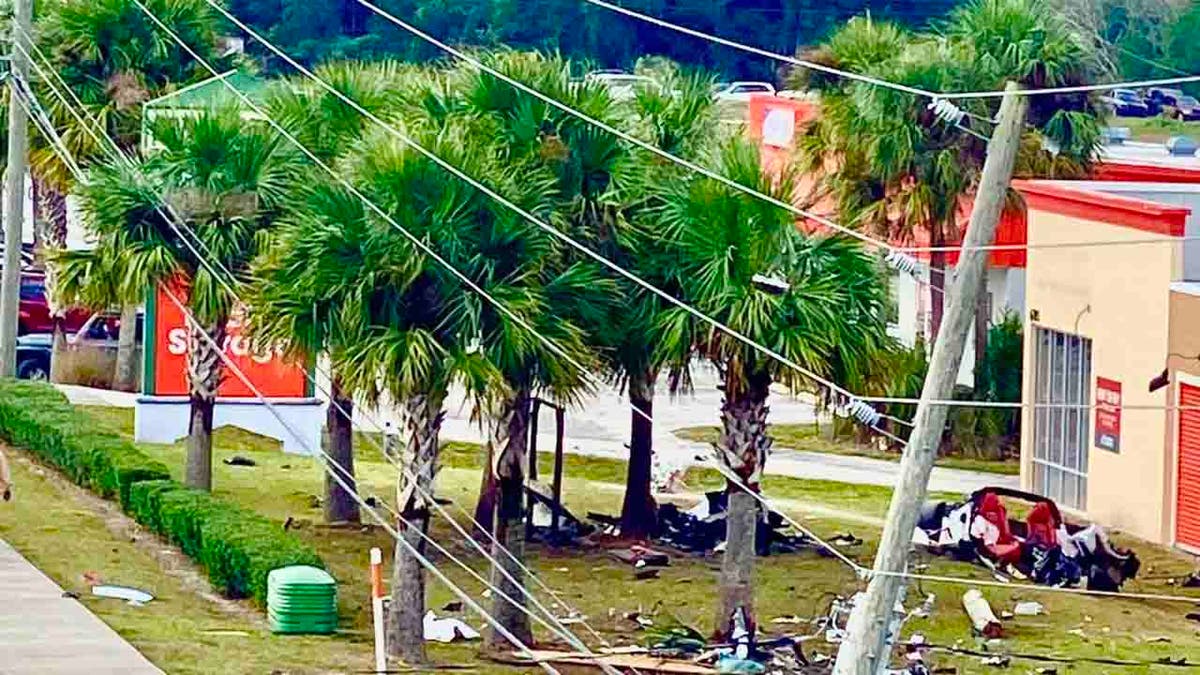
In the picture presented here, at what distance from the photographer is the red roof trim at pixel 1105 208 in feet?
114

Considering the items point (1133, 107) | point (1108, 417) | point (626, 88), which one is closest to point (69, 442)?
point (626, 88)

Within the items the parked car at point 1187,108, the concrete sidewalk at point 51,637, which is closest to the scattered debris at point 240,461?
the concrete sidewalk at point 51,637

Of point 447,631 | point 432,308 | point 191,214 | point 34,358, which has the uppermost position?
point 191,214

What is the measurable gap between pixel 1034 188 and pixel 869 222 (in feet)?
13.7

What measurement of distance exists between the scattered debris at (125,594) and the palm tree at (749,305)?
5.73 m

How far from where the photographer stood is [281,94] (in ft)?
103

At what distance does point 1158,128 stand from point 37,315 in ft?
207

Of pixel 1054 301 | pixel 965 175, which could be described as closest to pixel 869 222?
pixel 965 175

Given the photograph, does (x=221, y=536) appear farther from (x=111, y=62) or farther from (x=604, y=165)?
(x=111, y=62)

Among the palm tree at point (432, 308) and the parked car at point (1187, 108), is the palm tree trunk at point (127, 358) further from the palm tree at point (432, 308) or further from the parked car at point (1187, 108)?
the parked car at point (1187, 108)

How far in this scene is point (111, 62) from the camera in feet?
131

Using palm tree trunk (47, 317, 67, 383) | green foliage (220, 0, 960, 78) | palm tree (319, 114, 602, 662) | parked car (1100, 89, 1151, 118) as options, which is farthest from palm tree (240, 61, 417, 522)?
parked car (1100, 89, 1151, 118)

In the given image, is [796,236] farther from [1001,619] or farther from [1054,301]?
[1054,301]

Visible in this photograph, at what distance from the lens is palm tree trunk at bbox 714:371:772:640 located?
24656 mm
